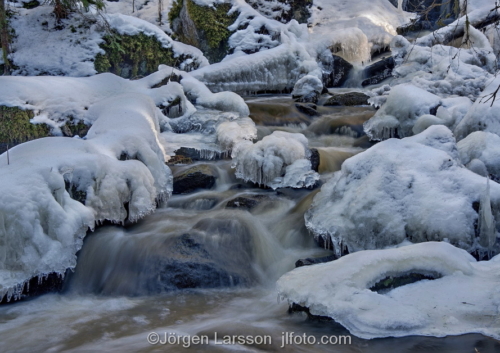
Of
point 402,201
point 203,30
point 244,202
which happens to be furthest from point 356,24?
point 402,201

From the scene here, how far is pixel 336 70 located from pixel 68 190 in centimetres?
993

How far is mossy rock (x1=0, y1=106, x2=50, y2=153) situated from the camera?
20.2 ft

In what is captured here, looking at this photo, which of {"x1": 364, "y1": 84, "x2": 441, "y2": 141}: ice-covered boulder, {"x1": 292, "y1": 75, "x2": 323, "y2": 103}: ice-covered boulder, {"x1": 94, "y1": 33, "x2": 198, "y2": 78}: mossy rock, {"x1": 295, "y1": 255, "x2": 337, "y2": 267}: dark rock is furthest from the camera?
{"x1": 292, "y1": 75, "x2": 323, "y2": 103}: ice-covered boulder

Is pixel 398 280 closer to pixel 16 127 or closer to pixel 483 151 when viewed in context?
pixel 483 151

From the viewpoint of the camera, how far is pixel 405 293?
3031mm

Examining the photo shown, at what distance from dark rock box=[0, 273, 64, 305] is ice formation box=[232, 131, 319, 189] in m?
2.81

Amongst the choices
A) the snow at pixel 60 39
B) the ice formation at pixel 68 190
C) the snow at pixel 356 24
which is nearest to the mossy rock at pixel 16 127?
the ice formation at pixel 68 190

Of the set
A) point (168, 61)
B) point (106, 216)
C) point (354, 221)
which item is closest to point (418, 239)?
point (354, 221)

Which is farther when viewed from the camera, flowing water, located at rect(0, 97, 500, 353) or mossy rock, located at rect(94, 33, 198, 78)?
mossy rock, located at rect(94, 33, 198, 78)

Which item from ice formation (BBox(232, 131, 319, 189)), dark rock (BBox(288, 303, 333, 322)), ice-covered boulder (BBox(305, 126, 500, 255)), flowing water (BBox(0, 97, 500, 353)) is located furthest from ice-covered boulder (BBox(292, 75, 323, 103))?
dark rock (BBox(288, 303, 333, 322))

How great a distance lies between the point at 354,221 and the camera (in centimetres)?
434

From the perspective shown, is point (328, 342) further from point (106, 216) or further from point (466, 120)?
point (466, 120)

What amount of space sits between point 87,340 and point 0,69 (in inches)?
307

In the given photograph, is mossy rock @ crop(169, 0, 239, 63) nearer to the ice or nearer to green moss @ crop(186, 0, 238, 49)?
green moss @ crop(186, 0, 238, 49)
